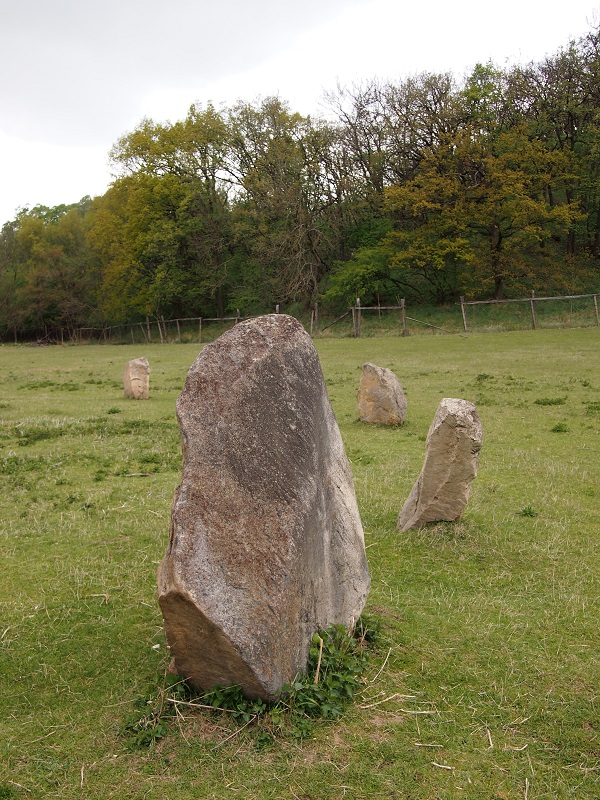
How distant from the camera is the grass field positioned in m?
4.16

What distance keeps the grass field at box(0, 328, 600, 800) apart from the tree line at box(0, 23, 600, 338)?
118 ft

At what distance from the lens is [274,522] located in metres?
4.68

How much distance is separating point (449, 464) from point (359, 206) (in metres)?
48.1

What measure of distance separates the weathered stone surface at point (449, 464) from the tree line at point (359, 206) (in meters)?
38.9

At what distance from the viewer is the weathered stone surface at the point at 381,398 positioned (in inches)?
593

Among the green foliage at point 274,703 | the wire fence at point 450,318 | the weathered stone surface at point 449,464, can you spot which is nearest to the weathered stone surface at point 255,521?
the green foliage at point 274,703

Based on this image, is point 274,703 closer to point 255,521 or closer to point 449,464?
point 255,521

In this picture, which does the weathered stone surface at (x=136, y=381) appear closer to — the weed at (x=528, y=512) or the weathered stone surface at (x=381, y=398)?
the weathered stone surface at (x=381, y=398)

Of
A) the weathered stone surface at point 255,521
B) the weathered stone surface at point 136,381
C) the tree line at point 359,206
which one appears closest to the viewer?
the weathered stone surface at point 255,521

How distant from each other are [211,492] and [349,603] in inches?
58.5

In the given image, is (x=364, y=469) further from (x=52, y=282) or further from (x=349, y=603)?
(x=52, y=282)

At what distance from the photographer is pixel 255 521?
465 cm

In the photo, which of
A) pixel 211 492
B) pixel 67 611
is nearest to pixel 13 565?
pixel 67 611

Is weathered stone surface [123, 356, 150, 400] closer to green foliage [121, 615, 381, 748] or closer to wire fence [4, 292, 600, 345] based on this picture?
green foliage [121, 615, 381, 748]
